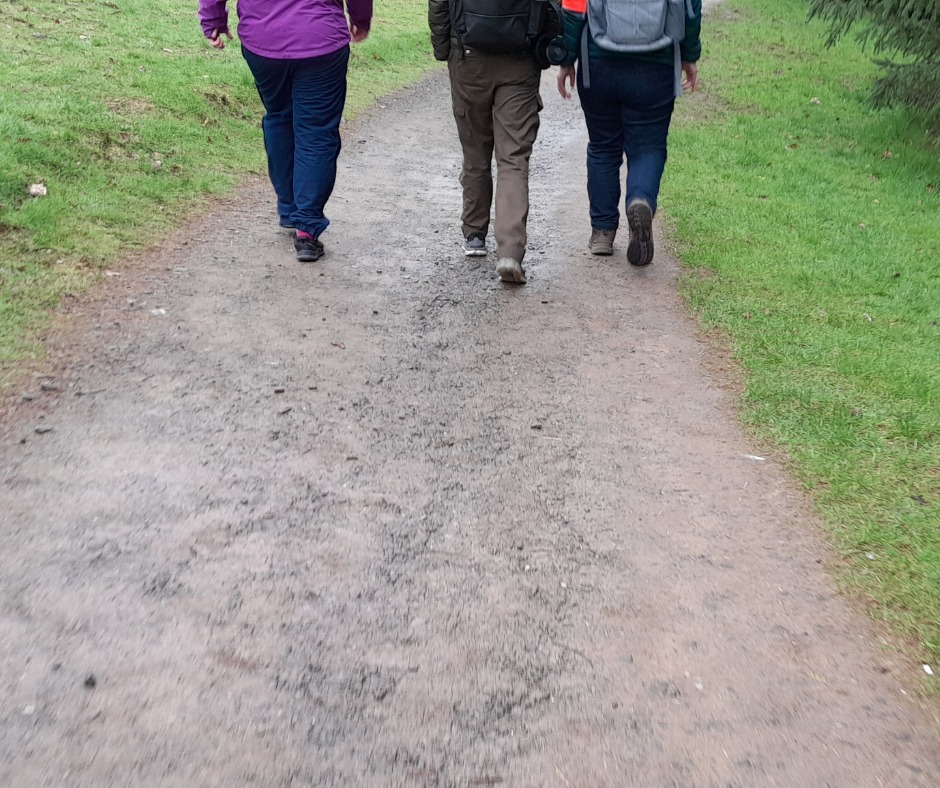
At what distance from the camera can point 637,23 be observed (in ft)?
16.2

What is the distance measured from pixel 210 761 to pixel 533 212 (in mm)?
5701

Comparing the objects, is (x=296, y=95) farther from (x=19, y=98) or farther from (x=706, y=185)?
(x=706, y=185)

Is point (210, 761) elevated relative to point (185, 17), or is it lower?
elevated

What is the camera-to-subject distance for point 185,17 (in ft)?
38.4

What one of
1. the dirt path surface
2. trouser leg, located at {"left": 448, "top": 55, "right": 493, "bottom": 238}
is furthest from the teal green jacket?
the dirt path surface

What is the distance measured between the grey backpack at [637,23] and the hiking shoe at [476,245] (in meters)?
1.47

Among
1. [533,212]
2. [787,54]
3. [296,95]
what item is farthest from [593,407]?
[787,54]

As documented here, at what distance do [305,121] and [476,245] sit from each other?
1.31m

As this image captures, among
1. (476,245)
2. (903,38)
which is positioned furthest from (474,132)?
(903,38)

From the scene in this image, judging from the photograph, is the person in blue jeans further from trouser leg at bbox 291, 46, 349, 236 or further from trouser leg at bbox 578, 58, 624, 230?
trouser leg at bbox 291, 46, 349, 236

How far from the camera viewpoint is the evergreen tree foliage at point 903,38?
357 inches

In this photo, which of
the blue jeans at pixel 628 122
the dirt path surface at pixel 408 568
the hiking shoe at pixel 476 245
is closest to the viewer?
the dirt path surface at pixel 408 568

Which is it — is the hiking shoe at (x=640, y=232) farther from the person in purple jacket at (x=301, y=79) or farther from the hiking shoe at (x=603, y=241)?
the person in purple jacket at (x=301, y=79)

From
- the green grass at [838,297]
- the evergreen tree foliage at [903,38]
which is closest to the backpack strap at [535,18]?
the green grass at [838,297]
